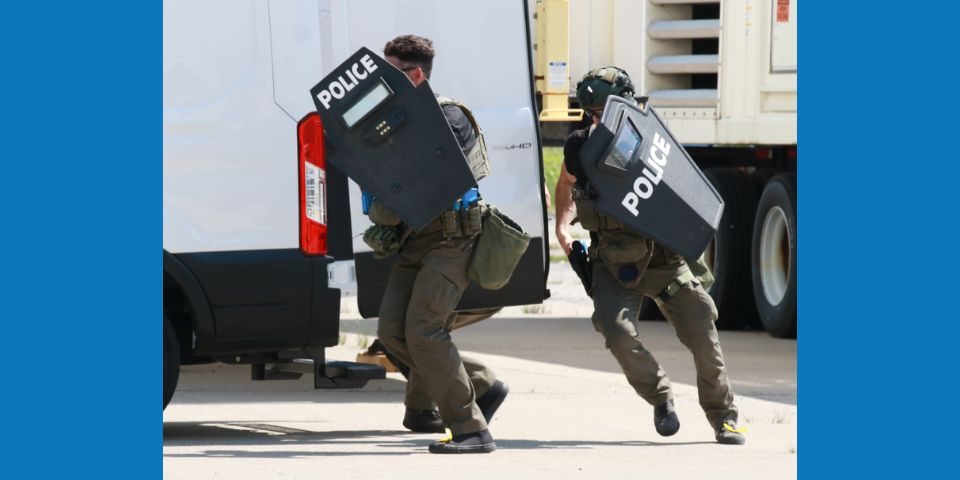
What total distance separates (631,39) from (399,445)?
586 centimetres

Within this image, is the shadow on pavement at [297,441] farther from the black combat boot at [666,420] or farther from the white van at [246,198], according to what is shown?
the white van at [246,198]

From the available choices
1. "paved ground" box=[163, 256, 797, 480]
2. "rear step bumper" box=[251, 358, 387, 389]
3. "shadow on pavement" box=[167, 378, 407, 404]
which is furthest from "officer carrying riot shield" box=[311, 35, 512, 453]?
"shadow on pavement" box=[167, 378, 407, 404]

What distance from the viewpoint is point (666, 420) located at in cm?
768

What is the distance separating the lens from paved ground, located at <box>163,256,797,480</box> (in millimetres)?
7047

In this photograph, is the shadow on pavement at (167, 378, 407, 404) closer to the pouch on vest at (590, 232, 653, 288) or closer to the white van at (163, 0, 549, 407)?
the white van at (163, 0, 549, 407)

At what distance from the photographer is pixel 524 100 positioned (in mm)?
8289

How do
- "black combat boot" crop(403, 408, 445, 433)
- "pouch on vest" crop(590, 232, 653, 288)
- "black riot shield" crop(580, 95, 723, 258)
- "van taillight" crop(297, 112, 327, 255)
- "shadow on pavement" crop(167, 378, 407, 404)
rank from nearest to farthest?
"black riot shield" crop(580, 95, 723, 258) → "pouch on vest" crop(590, 232, 653, 288) → "van taillight" crop(297, 112, 327, 255) → "black combat boot" crop(403, 408, 445, 433) → "shadow on pavement" crop(167, 378, 407, 404)

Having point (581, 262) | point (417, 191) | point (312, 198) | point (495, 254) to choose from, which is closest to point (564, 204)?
point (581, 262)

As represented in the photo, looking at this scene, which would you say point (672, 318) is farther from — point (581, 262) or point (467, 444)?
point (467, 444)

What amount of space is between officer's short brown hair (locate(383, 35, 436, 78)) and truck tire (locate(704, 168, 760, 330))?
6641 millimetres

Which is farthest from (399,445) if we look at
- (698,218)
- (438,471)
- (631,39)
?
(631,39)

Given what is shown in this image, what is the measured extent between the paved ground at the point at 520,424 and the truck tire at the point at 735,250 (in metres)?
0.69

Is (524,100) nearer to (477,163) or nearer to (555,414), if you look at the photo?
(477,163)

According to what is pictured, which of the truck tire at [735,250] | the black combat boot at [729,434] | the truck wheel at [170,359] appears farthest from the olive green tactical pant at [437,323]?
the truck tire at [735,250]
